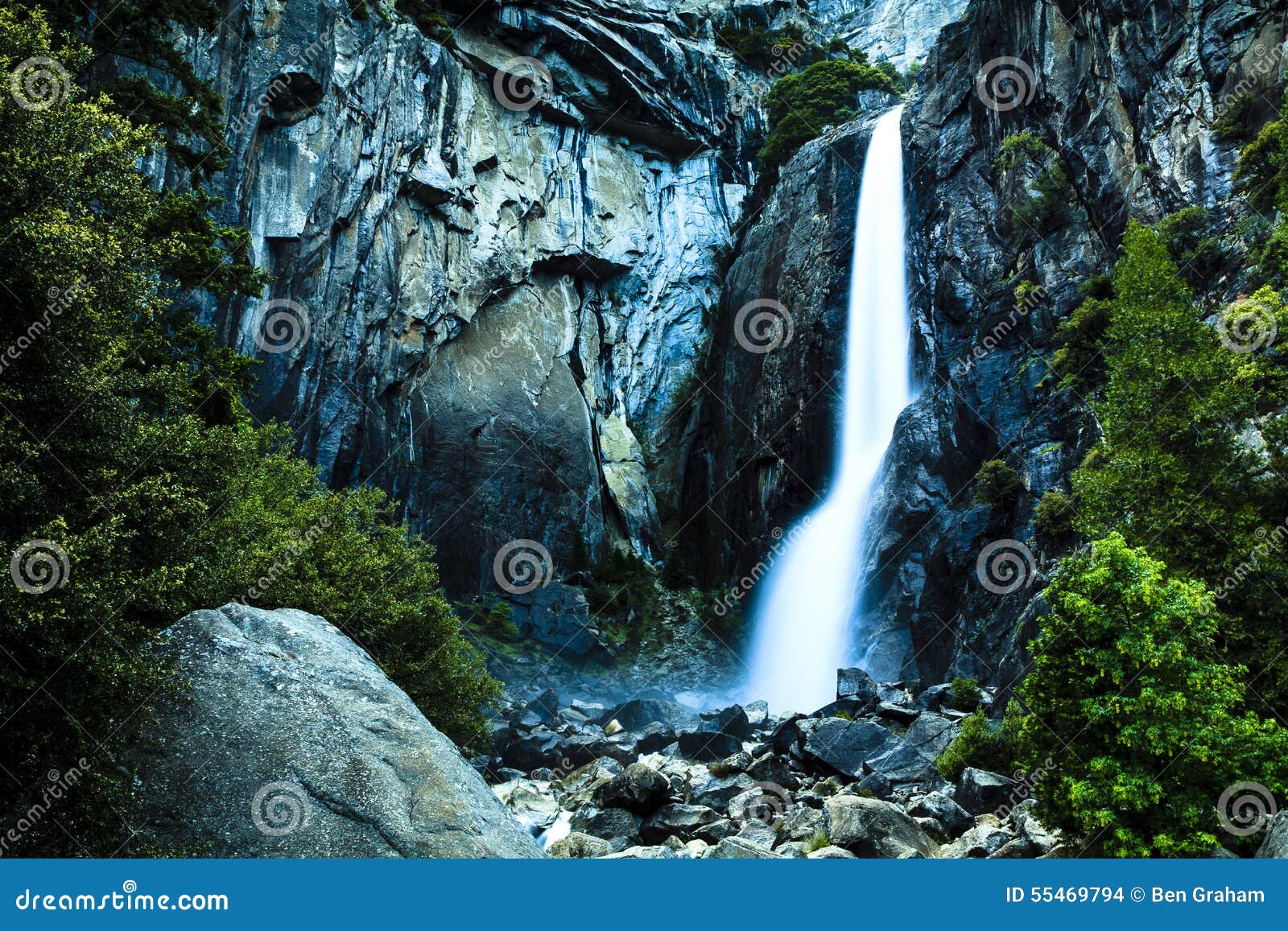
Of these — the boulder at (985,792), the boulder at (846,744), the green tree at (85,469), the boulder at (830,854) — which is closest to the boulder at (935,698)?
the boulder at (846,744)

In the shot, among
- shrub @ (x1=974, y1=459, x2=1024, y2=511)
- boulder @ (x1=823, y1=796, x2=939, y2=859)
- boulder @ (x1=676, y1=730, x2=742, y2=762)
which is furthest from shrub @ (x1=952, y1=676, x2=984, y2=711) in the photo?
boulder @ (x1=823, y1=796, x2=939, y2=859)

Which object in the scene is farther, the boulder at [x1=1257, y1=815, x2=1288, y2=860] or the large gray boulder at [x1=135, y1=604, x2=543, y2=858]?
the boulder at [x1=1257, y1=815, x2=1288, y2=860]

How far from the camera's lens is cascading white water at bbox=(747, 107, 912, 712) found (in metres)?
42.9

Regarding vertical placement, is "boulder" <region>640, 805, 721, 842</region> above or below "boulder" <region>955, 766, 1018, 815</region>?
below

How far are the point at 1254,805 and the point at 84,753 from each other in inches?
566

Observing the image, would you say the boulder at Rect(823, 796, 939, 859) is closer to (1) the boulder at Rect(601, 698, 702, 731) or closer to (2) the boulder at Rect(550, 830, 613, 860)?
(2) the boulder at Rect(550, 830, 613, 860)

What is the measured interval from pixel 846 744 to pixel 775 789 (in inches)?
113

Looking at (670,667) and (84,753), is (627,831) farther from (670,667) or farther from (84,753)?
(670,667)

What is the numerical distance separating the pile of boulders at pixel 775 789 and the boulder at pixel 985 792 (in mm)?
35

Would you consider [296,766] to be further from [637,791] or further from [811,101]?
[811,101]

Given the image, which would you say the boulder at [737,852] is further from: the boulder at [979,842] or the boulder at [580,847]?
the boulder at [979,842]

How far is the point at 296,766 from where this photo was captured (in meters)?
10.6

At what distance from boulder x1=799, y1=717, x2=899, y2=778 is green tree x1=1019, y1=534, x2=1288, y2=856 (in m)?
9.29

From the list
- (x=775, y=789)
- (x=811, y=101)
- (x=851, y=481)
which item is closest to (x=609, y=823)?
(x=775, y=789)
